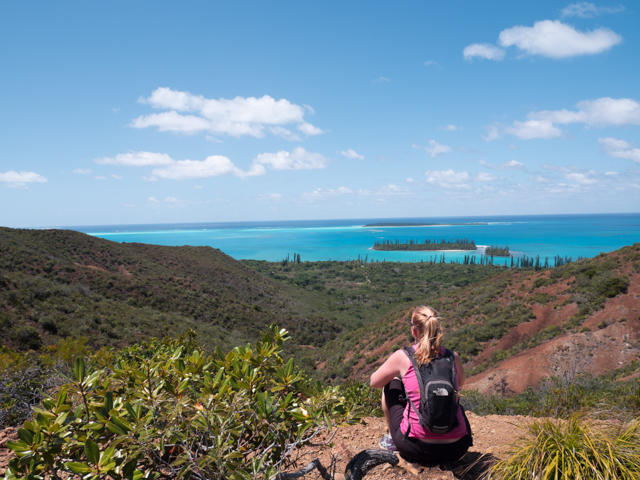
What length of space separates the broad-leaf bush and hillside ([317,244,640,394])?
12318mm

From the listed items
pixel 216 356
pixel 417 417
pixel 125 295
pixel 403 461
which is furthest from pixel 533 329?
pixel 125 295

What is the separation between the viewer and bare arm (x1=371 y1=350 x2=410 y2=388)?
280 centimetres

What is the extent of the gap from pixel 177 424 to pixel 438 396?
188 cm

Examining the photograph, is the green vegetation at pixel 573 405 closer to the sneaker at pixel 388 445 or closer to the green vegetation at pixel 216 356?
the green vegetation at pixel 216 356

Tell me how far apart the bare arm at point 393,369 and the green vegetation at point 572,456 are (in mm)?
932

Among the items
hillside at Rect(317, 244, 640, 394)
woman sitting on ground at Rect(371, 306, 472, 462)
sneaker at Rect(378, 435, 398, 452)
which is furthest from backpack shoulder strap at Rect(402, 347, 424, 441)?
hillside at Rect(317, 244, 640, 394)

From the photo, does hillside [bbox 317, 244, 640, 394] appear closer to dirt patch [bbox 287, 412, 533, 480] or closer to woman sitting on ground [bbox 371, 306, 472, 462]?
dirt patch [bbox 287, 412, 533, 480]

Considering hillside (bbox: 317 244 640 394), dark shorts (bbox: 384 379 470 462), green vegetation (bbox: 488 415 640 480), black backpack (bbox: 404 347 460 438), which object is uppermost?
black backpack (bbox: 404 347 460 438)

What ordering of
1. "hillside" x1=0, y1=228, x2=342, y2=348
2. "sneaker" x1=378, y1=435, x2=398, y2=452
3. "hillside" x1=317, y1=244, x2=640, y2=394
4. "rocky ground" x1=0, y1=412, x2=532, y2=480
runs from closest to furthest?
"rocky ground" x1=0, y1=412, x2=532, y2=480
"sneaker" x1=378, y1=435, x2=398, y2=452
"hillside" x1=317, y1=244, x2=640, y2=394
"hillside" x1=0, y1=228, x2=342, y2=348

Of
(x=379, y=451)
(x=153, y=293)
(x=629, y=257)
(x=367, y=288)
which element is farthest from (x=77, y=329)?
(x=367, y=288)

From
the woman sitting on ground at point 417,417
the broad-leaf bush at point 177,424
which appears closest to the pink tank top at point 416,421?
the woman sitting on ground at point 417,417

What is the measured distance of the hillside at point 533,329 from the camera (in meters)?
12.7

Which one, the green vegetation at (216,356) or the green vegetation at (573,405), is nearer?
the green vegetation at (216,356)

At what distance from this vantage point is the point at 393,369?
2.86 metres
